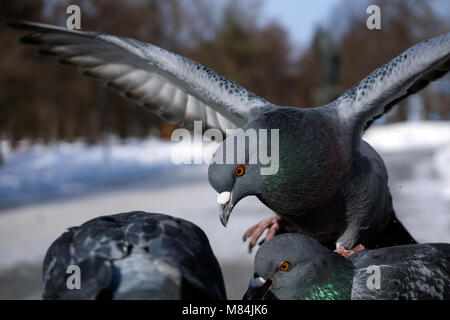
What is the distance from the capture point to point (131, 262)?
1.31 m

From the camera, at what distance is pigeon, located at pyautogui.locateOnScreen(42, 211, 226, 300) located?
1.26 m

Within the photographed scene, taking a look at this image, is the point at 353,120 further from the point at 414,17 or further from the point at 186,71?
the point at 414,17

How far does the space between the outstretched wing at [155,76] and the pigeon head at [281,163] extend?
1.54 feet

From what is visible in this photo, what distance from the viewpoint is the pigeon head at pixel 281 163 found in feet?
6.49

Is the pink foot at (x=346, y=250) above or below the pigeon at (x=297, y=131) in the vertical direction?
below

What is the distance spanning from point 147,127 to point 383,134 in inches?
546

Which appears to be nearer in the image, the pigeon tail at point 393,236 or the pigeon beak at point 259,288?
the pigeon beak at point 259,288

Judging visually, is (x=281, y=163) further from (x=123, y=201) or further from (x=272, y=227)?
(x=123, y=201)

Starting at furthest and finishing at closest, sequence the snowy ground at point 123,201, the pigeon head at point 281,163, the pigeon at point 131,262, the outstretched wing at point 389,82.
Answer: the snowy ground at point 123,201, the outstretched wing at point 389,82, the pigeon head at point 281,163, the pigeon at point 131,262

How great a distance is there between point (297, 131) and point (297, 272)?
69 centimetres

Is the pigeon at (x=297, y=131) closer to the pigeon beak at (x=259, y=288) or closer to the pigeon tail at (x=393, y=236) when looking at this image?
the pigeon tail at (x=393, y=236)


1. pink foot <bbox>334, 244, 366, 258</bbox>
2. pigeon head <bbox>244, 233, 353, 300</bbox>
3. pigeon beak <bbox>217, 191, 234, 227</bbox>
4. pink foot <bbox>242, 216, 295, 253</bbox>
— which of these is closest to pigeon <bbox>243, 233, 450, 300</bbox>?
pigeon head <bbox>244, 233, 353, 300</bbox>

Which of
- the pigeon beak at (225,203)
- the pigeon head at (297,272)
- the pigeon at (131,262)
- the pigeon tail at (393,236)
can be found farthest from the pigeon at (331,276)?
the pigeon tail at (393,236)

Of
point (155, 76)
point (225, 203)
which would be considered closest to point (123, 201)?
point (155, 76)
